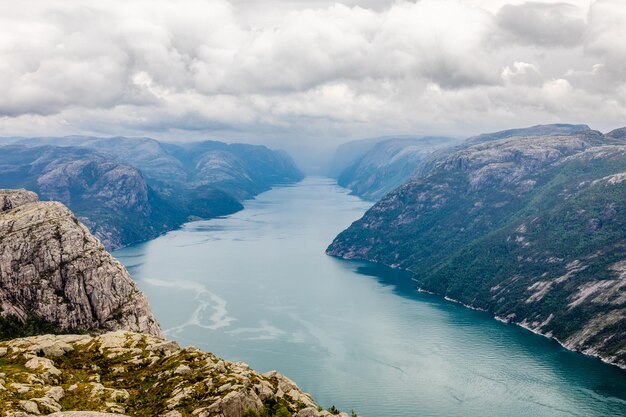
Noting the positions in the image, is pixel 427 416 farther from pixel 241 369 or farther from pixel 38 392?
Result: pixel 38 392

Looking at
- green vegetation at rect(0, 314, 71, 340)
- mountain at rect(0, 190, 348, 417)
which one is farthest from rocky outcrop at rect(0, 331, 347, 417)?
green vegetation at rect(0, 314, 71, 340)

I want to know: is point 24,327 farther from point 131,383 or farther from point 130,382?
point 131,383

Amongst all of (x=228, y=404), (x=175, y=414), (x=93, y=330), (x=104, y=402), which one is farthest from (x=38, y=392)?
(x=93, y=330)

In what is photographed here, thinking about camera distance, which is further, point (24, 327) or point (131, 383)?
point (24, 327)

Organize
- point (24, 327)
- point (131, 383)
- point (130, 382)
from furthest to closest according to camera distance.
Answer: point (24, 327)
point (130, 382)
point (131, 383)

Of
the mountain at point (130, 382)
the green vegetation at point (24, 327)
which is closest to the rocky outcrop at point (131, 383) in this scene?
the mountain at point (130, 382)

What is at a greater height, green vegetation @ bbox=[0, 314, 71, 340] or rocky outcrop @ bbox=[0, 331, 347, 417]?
rocky outcrop @ bbox=[0, 331, 347, 417]

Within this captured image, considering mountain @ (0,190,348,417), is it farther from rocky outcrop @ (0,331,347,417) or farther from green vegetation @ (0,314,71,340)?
green vegetation @ (0,314,71,340)

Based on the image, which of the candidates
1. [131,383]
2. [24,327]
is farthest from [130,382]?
[24,327]
